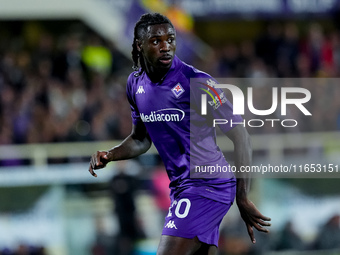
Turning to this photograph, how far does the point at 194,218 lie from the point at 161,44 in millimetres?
1222

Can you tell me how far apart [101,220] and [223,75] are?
4.53m

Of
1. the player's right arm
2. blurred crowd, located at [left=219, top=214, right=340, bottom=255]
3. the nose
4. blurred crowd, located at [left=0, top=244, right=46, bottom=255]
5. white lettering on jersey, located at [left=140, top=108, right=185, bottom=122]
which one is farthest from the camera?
blurred crowd, located at [left=219, top=214, right=340, bottom=255]

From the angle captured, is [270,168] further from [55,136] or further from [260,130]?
[55,136]

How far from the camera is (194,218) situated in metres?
5.07

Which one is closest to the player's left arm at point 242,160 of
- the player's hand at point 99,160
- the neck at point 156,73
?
the neck at point 156,73

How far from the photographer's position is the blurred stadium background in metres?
9.95

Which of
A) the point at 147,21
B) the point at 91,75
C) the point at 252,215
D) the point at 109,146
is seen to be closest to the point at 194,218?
the point at 252,215

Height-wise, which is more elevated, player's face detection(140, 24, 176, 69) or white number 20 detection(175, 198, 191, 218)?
player's face detection(140, 24, 176, 69)

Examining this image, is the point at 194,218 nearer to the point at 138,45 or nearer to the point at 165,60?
the point at 165,60

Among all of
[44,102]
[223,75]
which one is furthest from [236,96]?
[223,75]

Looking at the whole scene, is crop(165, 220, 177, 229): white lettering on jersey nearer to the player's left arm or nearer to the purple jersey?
the purple jersey

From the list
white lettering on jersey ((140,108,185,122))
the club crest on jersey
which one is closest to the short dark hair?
Result: the club crest on jersey

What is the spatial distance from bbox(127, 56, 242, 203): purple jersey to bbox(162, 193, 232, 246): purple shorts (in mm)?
58

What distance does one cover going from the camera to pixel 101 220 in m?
10.0
